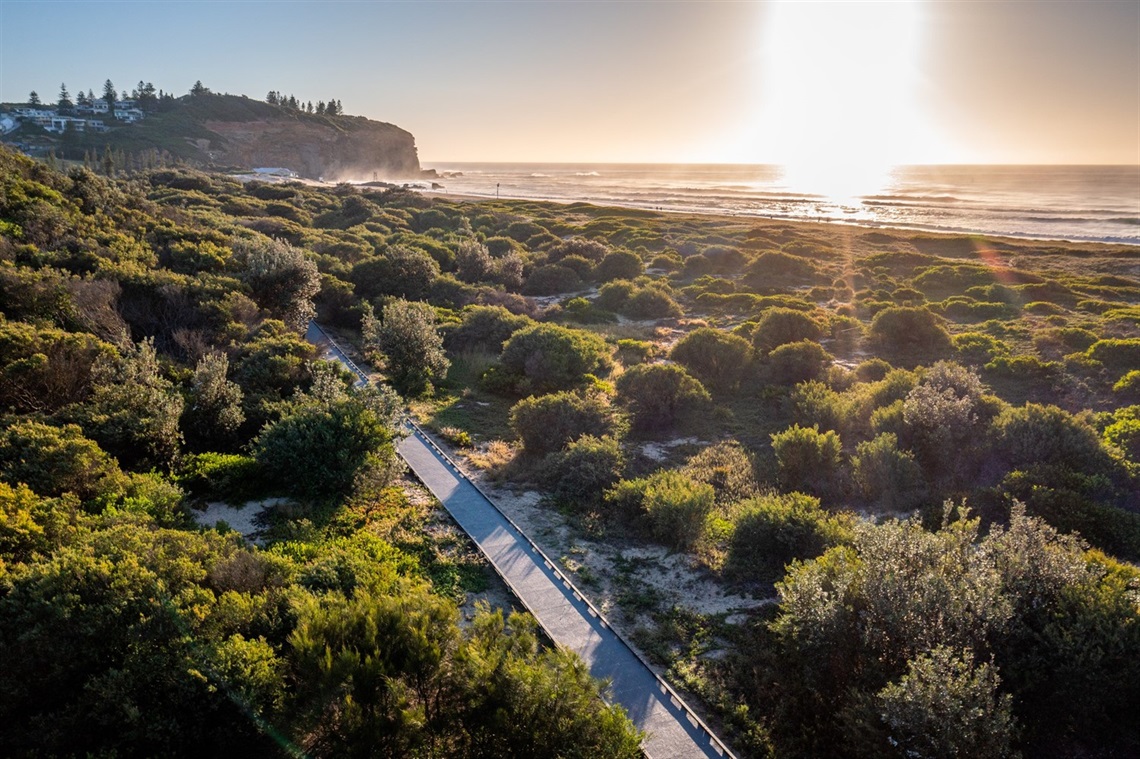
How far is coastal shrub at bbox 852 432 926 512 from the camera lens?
12.0m

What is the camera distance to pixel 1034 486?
11391mm

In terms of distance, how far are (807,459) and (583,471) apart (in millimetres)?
4883

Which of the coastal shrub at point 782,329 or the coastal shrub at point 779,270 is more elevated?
the coastal shrub at point 779,270

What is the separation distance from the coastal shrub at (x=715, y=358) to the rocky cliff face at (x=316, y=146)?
107484 millimetres

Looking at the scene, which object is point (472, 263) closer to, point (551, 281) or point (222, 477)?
point (551, 281)

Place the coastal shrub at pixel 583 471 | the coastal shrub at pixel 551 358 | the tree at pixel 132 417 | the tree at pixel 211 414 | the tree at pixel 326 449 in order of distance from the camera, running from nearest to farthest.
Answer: the tree at pixel 132 417 < the tree at pixel 326 449 < the coastal shrub at pixel 583 471 < the tree at pixel 211 414 < the coastal shrub at pixel 551 358

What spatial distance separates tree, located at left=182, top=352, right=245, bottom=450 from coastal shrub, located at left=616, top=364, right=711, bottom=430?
956 cm

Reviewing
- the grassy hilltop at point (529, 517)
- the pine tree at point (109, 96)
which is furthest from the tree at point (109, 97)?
the grassy hilltop at point (529, 517)

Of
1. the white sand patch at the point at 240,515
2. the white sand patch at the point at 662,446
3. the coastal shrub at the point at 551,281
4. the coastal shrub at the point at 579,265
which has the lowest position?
the white sand patch at the point at 662,446

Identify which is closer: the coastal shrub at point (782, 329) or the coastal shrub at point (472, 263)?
the coastal shrub at point (782, 329)

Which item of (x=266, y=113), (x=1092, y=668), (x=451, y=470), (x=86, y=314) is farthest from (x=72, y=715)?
(x=266, y=113)

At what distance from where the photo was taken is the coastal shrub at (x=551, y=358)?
60.7 feet

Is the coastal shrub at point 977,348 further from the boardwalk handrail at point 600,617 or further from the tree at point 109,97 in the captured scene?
the tree at point 109,97

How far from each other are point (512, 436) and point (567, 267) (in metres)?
22.7
